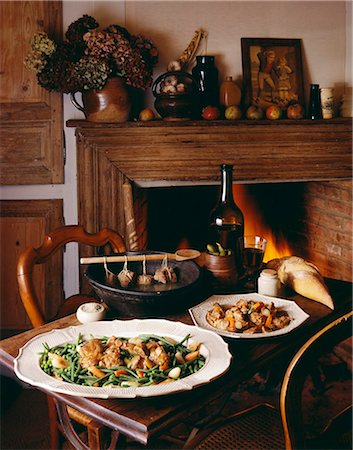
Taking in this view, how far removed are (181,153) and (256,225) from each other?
0.99 metres

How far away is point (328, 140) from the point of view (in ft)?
9.57

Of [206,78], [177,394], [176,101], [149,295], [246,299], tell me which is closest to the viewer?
[177,394]

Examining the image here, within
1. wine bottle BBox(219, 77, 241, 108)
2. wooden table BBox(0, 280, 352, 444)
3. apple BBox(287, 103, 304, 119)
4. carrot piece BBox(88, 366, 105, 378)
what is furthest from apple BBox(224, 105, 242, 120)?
carrot piece BBox(88, 366, 105, 378)

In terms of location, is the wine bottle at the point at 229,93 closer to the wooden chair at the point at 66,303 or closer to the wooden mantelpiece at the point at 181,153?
the wooden mantelpiece at the point at 181,153

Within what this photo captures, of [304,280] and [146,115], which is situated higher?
[146,115]

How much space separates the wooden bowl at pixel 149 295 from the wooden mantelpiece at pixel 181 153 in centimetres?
98

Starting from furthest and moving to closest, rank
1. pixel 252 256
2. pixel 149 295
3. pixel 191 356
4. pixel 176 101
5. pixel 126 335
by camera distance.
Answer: pixel 176 101 → pixel 252 256 → pixel 149 295 → pixel 126 335 → pixel 191 356

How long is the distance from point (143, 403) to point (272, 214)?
8.12 ft

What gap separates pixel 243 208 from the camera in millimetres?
3553

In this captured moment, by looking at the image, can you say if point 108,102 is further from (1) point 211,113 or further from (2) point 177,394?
(2) point 177,394

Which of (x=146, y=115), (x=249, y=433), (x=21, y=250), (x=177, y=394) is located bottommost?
(x=249, y=433)

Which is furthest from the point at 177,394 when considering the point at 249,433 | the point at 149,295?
the point at 249,433

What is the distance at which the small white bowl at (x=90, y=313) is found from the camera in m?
1.60

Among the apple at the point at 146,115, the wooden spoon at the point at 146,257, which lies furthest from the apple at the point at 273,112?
the wooden spoon at the point at 146,257
